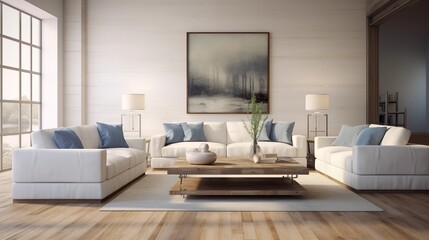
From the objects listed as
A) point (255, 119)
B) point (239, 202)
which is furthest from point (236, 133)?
point (239, 202)

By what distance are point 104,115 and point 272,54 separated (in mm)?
3364

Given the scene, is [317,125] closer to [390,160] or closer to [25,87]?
[390,160]

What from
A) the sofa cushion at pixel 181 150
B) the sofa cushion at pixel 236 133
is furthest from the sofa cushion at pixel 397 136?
the sofa cushion at pixel 236 133

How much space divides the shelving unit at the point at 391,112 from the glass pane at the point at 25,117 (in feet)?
A: 28.1

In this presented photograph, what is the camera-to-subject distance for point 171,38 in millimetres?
8305

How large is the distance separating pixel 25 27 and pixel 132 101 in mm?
2146

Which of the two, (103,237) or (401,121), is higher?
(401,121)

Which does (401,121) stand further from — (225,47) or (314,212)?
(314,212)

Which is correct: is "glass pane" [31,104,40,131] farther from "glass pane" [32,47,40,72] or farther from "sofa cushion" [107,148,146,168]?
"sofa cushion" [107,148,146,168]

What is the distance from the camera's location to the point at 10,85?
687cm

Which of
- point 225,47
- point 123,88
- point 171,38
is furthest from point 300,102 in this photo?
point 123,88

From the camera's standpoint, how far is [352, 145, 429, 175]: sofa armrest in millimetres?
5020

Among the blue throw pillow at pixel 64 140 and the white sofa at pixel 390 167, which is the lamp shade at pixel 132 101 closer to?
the blue throw pillow at pixel 64 140

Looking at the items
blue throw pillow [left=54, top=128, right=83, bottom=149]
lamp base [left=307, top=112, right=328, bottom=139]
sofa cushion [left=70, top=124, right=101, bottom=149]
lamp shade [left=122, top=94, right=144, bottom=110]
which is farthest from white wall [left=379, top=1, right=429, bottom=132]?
blue throw pillow [left=54, top=128, right=83, bottom=149]
